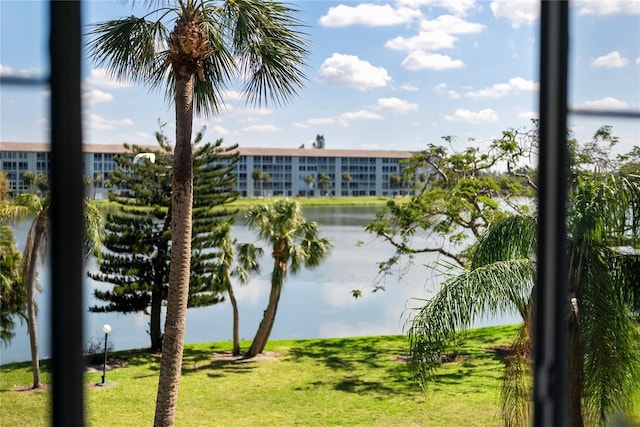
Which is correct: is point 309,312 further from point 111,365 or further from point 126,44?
point 126,44

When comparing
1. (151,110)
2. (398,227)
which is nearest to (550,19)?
(398,227)

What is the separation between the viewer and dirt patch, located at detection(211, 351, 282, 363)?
32.1 feet

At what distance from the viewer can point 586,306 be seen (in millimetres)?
3316

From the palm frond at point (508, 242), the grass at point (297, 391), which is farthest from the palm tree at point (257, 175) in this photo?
the palm frond at point (508, 242)

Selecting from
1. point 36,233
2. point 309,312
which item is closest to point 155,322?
point 309,312

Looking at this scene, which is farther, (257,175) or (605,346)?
(257,175)

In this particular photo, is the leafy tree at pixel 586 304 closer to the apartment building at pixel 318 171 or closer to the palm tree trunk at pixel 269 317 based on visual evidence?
the palm tree trunk at pixel 269 317

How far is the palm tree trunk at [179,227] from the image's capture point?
15.9 feet

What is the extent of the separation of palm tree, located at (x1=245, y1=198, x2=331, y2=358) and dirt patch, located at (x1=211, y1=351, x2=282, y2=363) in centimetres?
24

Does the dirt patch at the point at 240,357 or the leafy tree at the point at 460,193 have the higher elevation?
the leafy tree at the point at 460,193

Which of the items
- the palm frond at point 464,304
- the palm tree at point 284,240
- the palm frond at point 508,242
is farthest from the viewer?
the palm tree at point 284,240

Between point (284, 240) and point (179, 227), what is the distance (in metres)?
4.66

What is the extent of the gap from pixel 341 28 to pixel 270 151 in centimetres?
673

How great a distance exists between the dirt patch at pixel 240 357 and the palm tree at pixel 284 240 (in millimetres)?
242
